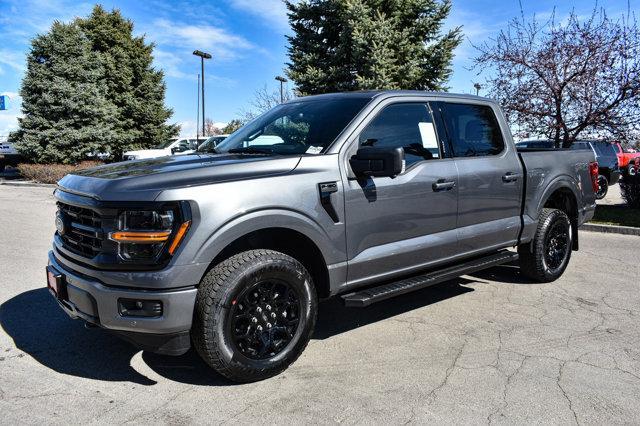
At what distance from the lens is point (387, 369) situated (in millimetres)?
3461

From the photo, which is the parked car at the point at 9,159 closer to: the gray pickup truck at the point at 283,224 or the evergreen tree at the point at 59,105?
the evergreen tree at the point at 59,105

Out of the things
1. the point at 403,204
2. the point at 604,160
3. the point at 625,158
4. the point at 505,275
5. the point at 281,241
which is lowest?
the point at 505,275

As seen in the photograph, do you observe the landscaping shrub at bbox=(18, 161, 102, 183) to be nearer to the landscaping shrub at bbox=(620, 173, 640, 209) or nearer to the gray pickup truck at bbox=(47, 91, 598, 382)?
the gray pickup truck at bbox=(47, 91, 598, 382)

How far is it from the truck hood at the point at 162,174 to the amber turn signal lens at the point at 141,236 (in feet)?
0.63

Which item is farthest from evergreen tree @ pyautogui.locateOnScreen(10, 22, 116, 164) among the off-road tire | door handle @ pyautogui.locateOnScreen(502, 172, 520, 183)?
door handle @ pyautogui.locateOnScreen(502, 172, 520, 183)

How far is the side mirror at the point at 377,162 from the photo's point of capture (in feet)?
11.0

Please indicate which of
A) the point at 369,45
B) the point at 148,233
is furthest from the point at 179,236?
the point at 369,45

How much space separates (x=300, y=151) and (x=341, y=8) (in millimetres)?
13800

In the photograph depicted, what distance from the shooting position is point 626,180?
38.9 feet

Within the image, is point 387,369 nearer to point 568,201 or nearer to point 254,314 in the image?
point 254,314

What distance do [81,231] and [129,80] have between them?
1044 inches

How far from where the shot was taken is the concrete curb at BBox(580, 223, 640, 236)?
8.84m

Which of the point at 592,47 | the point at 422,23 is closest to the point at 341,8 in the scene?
the point at 422,23

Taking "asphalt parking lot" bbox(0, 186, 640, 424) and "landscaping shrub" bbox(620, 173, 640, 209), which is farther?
"landscaping shrub" bbox(620, 173, 640, 209)
